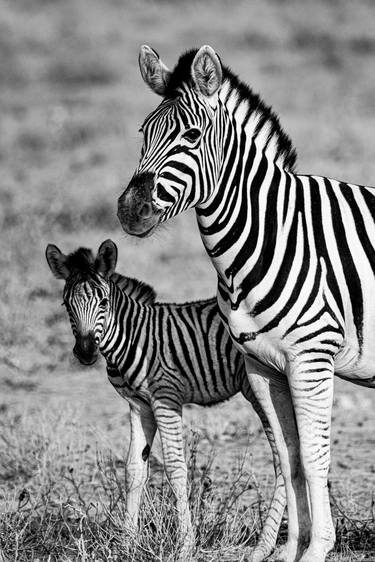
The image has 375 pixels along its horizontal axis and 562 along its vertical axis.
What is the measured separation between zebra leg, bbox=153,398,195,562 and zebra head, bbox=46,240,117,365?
541 millimetres

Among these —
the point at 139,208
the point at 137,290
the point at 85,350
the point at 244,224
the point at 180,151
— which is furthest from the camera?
the point at 137,290

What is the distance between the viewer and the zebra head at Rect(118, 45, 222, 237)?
190 inches

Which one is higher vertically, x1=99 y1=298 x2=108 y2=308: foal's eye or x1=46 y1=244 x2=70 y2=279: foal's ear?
x1=46 y1=244 x2=70 y2=279: foal's ear

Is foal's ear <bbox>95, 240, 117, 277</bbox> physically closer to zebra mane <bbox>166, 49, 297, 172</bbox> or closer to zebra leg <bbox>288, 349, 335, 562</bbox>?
zebra mane <bbox>166, 49, 297, 172</bbox>

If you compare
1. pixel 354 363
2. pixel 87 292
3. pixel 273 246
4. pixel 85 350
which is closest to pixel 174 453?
pixel 85 350

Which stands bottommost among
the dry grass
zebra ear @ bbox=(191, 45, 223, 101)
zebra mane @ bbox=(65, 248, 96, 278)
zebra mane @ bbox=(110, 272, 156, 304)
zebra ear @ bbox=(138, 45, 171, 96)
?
the dry grass

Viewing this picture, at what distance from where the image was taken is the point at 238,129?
519 cm

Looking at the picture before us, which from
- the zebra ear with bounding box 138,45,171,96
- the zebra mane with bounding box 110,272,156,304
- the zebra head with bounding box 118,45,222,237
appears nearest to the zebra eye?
the zebra head with bounding box 118,45,222,237

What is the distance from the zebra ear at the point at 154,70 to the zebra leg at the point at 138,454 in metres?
2.09

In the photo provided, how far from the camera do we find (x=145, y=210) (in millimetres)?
4793

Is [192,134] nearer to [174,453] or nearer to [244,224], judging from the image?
[244,224]

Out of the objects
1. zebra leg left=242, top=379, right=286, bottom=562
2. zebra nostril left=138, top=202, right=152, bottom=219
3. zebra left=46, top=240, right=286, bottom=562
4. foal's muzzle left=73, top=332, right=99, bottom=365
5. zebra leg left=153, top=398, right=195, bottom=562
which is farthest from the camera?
zebra left=46, top=240, right=286, bottom=562

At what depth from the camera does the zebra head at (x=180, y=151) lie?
190 inches

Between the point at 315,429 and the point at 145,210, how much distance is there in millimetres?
1335
